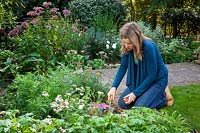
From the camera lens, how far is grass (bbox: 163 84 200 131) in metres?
4.20

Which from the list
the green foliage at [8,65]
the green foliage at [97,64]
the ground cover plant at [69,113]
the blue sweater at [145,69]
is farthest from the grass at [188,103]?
the green foliage at [8,65]

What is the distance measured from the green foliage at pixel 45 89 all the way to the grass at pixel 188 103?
918 millimetres

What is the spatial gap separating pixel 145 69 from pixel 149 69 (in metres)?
0.07

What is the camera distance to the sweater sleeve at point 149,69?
13.2ft

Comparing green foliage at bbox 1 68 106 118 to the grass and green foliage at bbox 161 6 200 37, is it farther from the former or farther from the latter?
green foliage at bbox 161 6 200 37

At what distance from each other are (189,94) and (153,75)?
1353 mm

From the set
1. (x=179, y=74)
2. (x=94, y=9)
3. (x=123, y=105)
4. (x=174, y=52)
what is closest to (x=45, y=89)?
(x=123, y=105)

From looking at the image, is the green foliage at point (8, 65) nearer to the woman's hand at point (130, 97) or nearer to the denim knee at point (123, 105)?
the denim knee at point (123, 105)

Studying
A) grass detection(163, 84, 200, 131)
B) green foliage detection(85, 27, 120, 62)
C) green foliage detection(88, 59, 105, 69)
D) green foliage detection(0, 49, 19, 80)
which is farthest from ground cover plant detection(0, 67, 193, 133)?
green foliage detection(85, 27, 120, 62)

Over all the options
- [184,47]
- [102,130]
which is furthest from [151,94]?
[184,47]

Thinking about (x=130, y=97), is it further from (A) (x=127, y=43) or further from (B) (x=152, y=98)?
(A) (x=127, y=43)

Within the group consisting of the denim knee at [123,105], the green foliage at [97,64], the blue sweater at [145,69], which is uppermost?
the blue sweater at [145,69]

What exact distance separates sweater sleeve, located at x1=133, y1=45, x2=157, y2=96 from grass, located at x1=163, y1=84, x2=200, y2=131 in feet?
1.78

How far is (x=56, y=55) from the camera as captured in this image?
6.77 m
